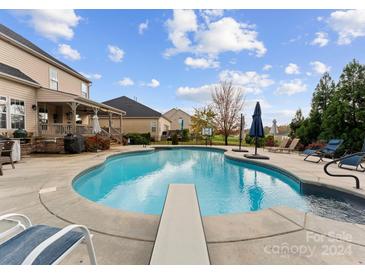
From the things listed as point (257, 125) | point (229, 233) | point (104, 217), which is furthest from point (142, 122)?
point (229, 233)

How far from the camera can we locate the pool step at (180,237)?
6.98 ft

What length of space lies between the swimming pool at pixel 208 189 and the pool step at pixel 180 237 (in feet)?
6.12

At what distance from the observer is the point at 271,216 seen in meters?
3.50

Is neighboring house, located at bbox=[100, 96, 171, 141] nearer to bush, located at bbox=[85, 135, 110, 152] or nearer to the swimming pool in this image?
bush, located at bbox=[85, 135, 110, 152]

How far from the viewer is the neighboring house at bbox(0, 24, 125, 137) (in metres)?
11.5

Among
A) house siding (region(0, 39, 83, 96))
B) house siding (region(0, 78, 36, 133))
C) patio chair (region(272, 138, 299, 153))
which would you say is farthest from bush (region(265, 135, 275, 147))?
house siding (region(0, 78, 36, 133))

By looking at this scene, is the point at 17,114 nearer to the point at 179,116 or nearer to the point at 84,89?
the point at 84,89

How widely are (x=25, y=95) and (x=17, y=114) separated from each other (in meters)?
1.25

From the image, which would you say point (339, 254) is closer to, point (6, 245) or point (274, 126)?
point (6, 245)

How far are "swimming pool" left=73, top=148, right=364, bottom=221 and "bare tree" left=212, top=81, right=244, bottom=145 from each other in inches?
596

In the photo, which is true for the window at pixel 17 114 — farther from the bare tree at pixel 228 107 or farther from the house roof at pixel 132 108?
the bare tree at pixel 228 107

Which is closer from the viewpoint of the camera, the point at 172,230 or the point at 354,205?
the point at 172,230
